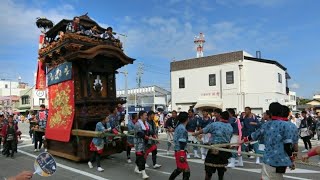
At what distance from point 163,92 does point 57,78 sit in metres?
36.9

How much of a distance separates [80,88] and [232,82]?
75.1 ft

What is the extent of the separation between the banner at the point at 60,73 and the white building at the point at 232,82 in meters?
20.8

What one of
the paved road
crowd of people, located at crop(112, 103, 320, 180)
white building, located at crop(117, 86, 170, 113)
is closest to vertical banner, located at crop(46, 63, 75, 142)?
the paved road

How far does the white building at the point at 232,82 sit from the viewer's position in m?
31.1

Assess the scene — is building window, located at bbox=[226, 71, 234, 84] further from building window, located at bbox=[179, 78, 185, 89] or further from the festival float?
the festival float

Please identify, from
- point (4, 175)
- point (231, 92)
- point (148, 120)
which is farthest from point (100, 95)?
point (231, 92)

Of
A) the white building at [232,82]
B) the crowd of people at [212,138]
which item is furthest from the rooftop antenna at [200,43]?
the crowd of people at [212,138]

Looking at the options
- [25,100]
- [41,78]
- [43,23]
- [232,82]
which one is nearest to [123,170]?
[41,78]

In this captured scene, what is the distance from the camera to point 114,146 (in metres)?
11.1

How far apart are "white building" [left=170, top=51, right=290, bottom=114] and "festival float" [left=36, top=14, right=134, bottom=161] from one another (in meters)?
20.6

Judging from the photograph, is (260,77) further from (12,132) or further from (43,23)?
(12,132)

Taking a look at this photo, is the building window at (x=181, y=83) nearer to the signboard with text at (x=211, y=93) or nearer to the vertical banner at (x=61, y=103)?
the signboard with text at (x=211, y=93)

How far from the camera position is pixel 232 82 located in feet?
104

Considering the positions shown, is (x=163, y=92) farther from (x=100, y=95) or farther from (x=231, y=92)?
(x=100, y=95)
